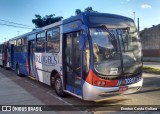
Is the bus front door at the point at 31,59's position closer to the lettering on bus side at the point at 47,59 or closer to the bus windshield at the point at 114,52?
the lettering on bus side at the point at 47,59

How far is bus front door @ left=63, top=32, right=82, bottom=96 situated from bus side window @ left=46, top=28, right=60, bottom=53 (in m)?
0.69

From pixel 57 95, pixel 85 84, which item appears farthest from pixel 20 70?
pixel 85 84

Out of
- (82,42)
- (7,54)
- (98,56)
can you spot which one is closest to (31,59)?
(82,42)

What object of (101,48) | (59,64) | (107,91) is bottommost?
(107,91)

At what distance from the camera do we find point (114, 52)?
26.3ft

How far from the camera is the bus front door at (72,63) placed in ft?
28.2

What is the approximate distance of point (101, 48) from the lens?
7.90 m

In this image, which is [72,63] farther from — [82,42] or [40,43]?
[40,43]

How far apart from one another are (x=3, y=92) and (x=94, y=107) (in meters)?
5.29

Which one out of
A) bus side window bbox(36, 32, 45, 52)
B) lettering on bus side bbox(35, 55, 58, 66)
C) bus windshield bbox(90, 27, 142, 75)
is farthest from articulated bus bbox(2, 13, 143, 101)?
bus side window bbox(36, 32, 45, 52)

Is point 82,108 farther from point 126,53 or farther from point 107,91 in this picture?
point 126,53

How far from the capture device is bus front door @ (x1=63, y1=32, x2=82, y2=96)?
8582 millimetres

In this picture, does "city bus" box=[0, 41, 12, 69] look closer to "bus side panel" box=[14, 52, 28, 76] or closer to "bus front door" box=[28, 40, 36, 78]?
"bus side panel" box=[14, 52, 28, 76]

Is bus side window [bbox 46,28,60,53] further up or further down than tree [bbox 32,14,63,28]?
further down
